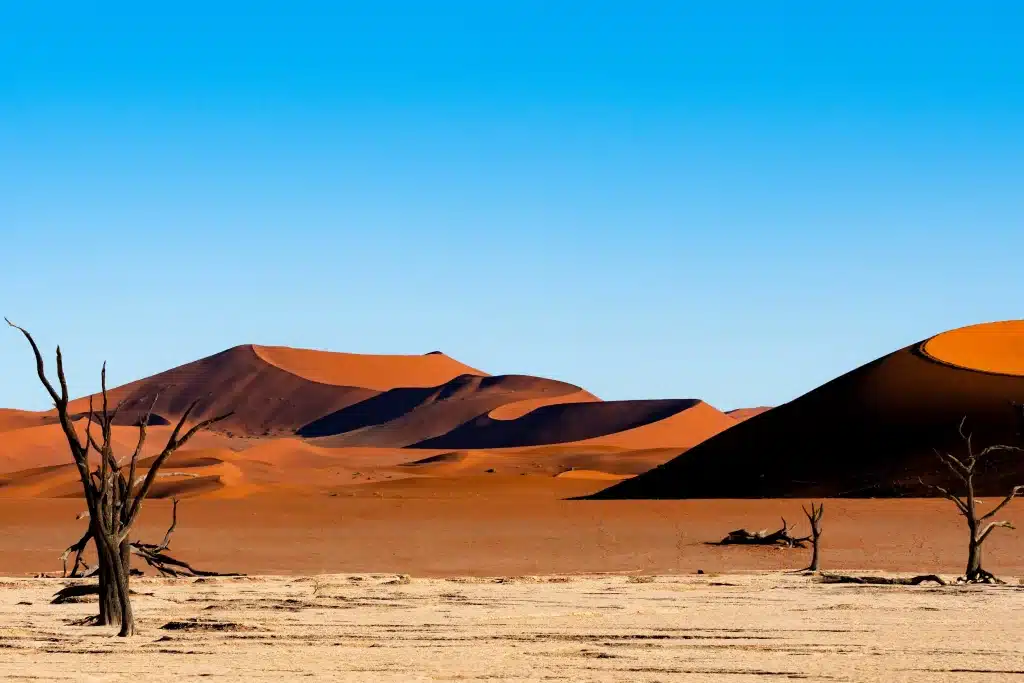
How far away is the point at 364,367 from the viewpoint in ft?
470

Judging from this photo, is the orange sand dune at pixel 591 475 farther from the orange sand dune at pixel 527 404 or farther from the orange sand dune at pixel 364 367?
the orange sand dune at pixel 364 367

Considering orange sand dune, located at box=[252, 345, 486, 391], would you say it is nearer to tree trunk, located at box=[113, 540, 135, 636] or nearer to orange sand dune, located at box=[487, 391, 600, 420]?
orange sand dune, located at box=[487, 391, 600, 420]

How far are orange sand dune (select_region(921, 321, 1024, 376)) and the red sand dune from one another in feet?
0.13

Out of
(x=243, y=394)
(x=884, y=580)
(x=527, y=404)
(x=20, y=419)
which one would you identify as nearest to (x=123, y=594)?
(x=884, y=580)

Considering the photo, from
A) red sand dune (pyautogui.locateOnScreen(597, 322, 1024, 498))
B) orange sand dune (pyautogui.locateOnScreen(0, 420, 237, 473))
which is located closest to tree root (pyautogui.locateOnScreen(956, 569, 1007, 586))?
red sand dune (pyautogui.locateOnScreen(597, 322, 1024, 498))

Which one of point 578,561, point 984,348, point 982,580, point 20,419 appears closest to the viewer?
point 982,580

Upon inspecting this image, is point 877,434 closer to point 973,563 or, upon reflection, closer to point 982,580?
point 982,580

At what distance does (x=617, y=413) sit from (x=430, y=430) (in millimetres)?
16404

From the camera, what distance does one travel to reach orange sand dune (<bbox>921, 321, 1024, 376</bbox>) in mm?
47125

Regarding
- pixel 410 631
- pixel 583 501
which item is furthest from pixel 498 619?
pixel 583 501

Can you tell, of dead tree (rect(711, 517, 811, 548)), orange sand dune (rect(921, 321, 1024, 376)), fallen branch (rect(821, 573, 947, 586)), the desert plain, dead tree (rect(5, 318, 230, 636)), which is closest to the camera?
the desert plain

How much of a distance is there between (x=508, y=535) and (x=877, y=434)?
19520mm

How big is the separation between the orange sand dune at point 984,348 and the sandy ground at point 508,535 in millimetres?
12987

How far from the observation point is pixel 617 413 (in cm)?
11000
